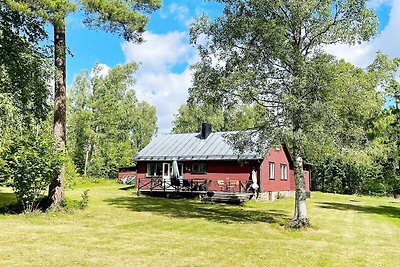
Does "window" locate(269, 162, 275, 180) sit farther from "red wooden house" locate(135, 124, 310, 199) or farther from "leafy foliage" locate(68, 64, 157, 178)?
"leafy foliage" locate(68, 64, 157, 178)

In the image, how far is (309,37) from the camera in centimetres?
1367

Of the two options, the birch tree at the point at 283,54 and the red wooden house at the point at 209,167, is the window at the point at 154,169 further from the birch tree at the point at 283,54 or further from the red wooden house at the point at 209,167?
the birch tree at the point at 283,54

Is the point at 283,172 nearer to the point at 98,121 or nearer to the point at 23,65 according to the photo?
the point at 23,65

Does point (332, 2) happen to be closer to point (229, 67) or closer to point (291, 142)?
point (229, 67)

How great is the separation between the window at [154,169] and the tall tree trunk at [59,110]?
14.0m

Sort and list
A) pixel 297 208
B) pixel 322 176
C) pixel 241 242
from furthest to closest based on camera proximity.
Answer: pixel 322 176 → pixel 297 208 → pixel 241 242

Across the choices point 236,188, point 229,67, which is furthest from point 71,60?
point 236,188

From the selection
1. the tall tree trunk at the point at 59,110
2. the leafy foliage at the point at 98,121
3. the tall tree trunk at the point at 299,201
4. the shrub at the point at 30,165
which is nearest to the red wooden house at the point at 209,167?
the tall tree trunk at the point at 299,201

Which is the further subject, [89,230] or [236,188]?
[236,188]

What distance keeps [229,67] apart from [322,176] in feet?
102

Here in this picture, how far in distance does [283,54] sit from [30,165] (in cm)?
946

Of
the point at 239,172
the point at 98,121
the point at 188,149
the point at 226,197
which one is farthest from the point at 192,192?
the point at 98,121

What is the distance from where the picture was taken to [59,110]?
14.8 metres

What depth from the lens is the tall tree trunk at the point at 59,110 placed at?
14.5 meters
